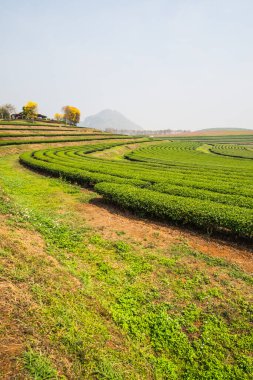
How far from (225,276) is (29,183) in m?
17.7

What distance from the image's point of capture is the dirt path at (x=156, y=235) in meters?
10.0

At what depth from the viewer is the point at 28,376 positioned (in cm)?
406

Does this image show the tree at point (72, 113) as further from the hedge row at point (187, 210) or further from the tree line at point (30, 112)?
the hedge row at point (187, 210)

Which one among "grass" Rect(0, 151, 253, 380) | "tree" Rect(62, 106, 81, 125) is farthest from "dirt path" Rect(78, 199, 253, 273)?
"tree" Rect(62, 106, 81, 125)

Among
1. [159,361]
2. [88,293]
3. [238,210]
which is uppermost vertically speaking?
[238,210]

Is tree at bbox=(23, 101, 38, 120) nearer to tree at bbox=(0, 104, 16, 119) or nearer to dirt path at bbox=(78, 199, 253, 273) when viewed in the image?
tree at bbox=(0, 104, 16, 119)

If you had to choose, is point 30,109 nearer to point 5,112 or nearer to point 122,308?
point 5,112

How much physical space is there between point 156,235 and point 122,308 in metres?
5.10

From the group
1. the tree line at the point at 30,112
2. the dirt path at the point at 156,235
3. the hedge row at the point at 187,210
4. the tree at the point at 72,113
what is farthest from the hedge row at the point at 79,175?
the tree at the point at 72,113

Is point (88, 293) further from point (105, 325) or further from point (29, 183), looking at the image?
point (29, 183)

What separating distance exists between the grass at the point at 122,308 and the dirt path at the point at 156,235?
58 centimetres

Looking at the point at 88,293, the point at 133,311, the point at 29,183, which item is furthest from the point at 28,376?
the point at 29,183

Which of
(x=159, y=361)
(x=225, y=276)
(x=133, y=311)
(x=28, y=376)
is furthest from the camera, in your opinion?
(x=225, y=276)

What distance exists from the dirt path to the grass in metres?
0.58
